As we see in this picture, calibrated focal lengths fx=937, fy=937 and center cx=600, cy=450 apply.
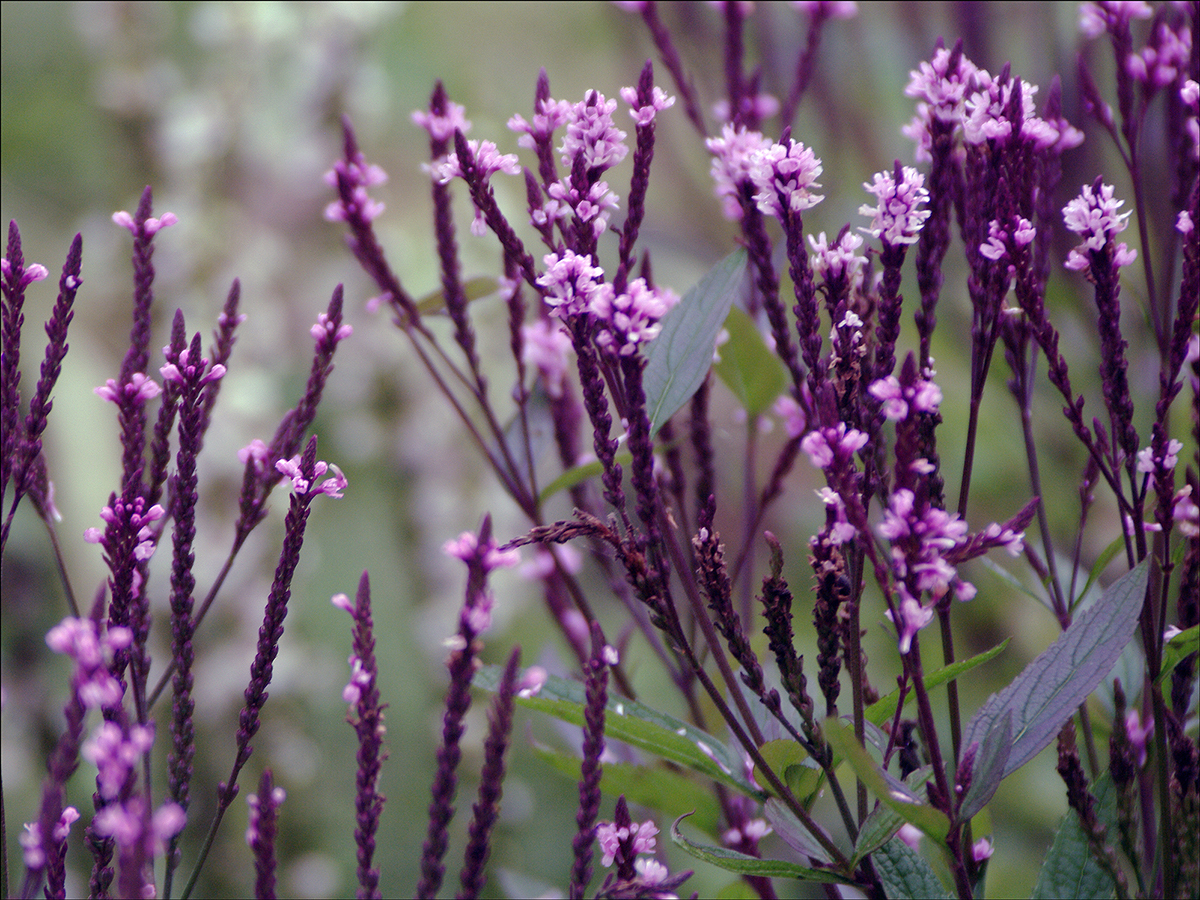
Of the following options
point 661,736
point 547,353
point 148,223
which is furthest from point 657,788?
point 148,223

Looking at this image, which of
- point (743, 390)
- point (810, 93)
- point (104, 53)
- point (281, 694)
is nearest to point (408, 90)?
point (104, 53)

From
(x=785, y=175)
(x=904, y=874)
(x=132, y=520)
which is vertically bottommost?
(x=904, y=874)

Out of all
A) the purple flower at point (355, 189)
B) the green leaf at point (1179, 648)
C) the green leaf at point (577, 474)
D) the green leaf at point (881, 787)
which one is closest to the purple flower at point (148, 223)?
the purple flower at point (355, 189)

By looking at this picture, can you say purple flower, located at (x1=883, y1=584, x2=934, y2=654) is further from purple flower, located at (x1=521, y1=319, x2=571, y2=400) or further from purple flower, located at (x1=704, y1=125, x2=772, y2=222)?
purple flower, located at (x1=521, y1=319, x2=571, y2=400)

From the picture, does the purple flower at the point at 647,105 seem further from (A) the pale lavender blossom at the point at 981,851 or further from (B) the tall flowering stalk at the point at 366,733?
(A) the pale lavender blossom at the point at 981,851

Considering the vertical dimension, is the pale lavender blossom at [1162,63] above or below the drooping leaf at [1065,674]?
above

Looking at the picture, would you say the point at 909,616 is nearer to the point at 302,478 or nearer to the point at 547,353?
the point at 302,478

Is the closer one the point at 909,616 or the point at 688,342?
the point at 909,616

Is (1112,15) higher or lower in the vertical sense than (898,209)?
higher
